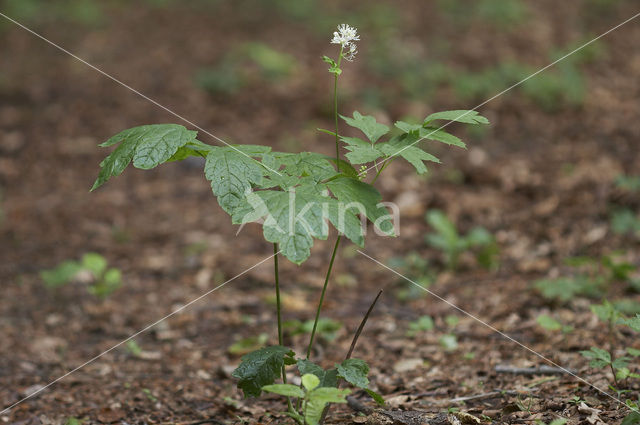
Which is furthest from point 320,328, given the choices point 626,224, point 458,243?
point 626,224

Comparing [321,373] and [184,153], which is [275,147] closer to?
[184,153]

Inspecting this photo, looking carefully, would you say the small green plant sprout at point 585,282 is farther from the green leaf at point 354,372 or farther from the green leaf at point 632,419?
the green leaf at point 354,372

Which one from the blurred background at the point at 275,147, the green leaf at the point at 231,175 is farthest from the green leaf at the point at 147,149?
the blurred background at the point at 275,147

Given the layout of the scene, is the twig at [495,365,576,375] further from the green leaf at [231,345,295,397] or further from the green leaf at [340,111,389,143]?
the green leaf at [340,111,389,143]

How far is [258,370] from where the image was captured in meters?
1.77

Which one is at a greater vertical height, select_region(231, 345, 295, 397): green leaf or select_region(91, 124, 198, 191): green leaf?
select_region(91, 124, 198, 191): green leaf

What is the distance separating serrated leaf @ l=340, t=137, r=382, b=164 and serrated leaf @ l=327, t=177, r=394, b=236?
0.22ft

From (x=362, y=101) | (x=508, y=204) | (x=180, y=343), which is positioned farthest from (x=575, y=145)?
(x=180, y=343)

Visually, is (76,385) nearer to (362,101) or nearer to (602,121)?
(362,101)

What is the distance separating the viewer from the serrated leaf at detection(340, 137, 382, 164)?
162 cm

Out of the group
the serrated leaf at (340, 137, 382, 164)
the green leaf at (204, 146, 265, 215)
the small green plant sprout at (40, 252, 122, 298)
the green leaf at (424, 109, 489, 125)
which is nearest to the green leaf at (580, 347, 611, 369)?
the green leaf at (424, 109, 489, 125)

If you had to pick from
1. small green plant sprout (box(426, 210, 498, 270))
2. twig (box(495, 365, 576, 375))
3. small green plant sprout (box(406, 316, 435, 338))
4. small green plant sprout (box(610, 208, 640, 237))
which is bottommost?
twig (box(495, 365, 576, 375))

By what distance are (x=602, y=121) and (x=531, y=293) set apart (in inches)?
128

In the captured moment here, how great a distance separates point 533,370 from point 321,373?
116cm
